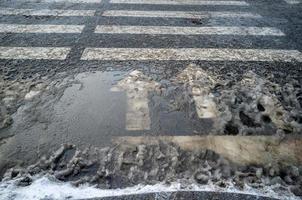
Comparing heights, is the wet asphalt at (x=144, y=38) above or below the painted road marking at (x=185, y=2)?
below

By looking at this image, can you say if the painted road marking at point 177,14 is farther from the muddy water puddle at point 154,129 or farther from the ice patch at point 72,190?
the ice patch at point 72,190

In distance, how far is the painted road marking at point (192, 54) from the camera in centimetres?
421

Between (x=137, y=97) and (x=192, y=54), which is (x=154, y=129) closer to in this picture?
(x=137, y=97)

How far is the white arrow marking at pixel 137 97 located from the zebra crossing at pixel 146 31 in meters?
0.55

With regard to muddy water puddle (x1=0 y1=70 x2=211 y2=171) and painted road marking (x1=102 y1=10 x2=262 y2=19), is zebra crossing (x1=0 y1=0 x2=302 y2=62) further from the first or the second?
muddy water puddle (x1=0 y1=70 x2=211 y2=171)

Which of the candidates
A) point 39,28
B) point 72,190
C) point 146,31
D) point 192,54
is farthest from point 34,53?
point 72,190

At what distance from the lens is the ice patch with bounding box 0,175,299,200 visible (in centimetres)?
229

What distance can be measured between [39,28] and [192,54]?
244cm

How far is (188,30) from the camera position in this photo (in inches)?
198

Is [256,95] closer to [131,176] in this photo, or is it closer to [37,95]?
[131,176]

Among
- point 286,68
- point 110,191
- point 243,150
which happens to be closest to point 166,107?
point 243,150

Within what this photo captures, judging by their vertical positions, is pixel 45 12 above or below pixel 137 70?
above

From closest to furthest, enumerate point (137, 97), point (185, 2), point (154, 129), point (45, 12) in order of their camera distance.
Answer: point (154, 129) → point (137, 97) → point (45, 12) → point (185, 2)

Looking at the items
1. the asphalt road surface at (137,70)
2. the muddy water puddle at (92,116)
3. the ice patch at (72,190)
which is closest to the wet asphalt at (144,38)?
the asphalt road surface at (137,70)
